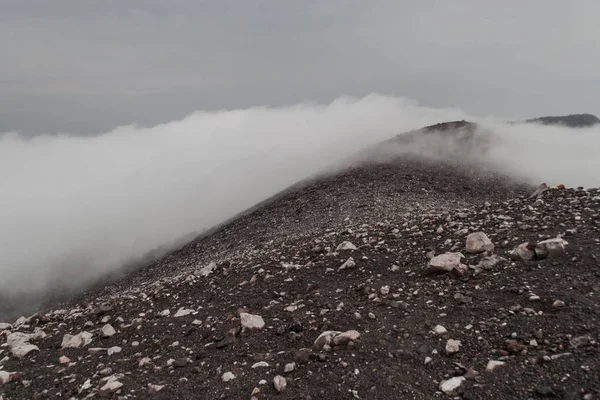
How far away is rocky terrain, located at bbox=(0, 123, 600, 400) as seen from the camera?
438 centimetres

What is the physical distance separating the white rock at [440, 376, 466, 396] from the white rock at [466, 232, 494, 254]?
10.8 feet

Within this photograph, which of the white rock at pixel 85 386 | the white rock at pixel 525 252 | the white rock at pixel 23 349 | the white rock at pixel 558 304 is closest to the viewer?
the white rock at pixel 558 304

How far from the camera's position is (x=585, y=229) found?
6.79 meters

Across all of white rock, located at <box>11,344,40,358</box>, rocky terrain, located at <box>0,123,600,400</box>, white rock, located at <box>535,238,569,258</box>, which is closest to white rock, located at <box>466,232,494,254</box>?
rocky terrain, located at <box>0,123,600,400</box>

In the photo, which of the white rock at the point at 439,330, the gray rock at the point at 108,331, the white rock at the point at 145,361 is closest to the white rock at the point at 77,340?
the gray rock at the point at 108,331

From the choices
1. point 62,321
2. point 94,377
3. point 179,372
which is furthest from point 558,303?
point 62,321

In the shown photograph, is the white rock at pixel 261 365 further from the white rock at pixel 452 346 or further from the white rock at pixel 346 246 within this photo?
the white rock at pixel 346 246

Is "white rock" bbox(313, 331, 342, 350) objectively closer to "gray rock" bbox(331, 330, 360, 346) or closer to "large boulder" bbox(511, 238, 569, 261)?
"gray rock" bbox(331, 330, 360, 346)

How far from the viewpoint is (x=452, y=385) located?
412 centimetres

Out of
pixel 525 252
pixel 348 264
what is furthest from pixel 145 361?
pixel 525 252

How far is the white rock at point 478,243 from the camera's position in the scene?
274 inches

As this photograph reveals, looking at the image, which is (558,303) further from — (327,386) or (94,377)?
(94,377)

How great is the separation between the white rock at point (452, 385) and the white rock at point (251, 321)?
114 inches

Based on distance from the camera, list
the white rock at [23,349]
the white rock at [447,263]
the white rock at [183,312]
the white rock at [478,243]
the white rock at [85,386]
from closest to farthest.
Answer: the white rock at [85,386] → the white rock at [23,349] → the white rock at [447,263] → the white rock at [478,243] → the white rock at [183,312]
